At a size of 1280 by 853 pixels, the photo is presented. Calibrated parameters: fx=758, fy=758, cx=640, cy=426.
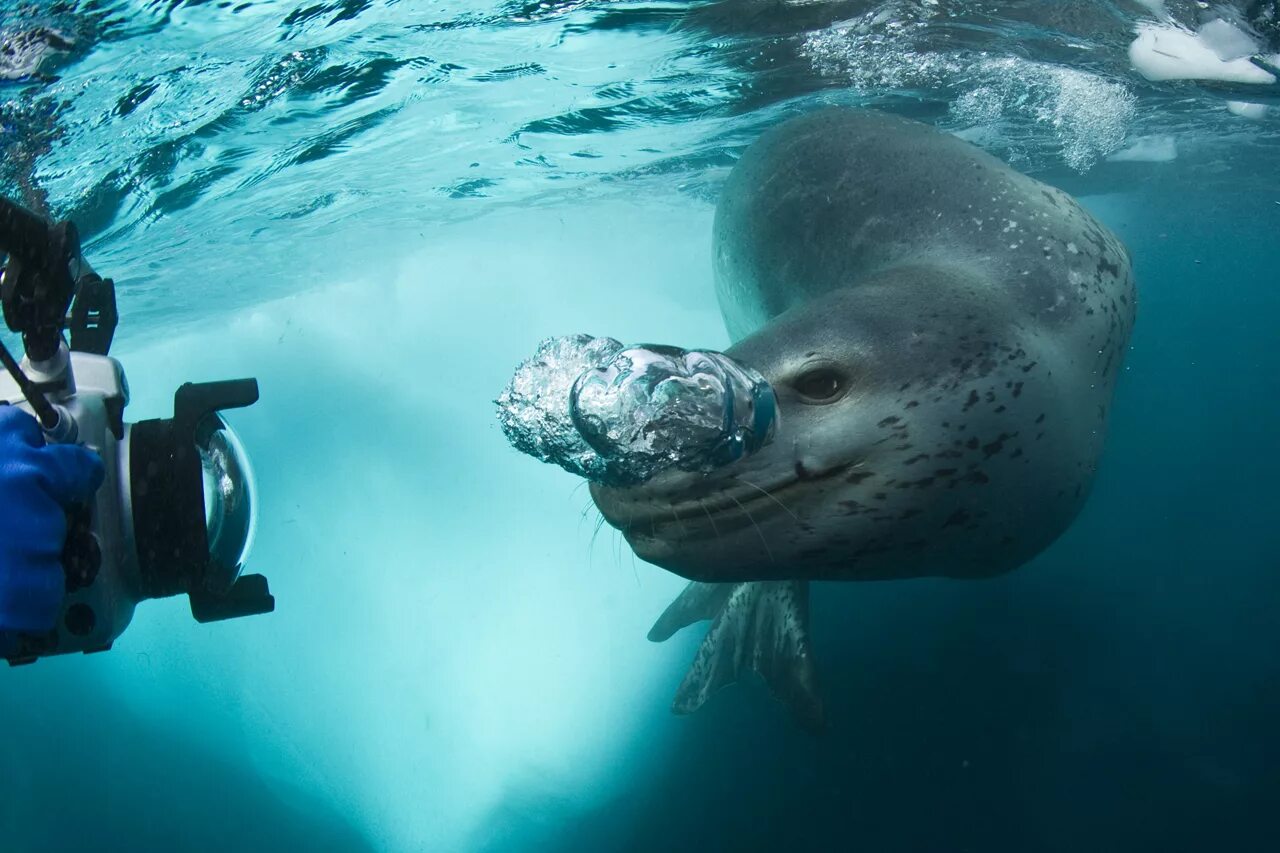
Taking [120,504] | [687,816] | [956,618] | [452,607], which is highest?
[120,504]

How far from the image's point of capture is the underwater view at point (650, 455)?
252 cm

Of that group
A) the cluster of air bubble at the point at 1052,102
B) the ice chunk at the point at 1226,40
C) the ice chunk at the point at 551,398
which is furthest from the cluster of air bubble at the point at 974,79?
the ice chunk at the point at 551,398

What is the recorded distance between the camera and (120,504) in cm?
190

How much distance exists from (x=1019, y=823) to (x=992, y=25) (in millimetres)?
7572

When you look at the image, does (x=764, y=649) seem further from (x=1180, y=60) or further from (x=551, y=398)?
(x=1180, y=60)

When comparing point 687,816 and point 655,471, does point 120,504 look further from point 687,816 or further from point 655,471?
point 687,816

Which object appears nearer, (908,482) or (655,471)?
(655,471)

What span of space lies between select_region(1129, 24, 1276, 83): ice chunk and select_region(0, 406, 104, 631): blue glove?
9.69 metres

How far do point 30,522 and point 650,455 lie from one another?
1476 millimetres

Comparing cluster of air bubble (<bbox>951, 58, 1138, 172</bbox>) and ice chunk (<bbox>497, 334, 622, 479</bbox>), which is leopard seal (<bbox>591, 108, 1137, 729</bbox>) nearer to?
ice chunk (<bbox>497, 334, 622, 479</bbox>)

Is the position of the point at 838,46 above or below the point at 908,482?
above

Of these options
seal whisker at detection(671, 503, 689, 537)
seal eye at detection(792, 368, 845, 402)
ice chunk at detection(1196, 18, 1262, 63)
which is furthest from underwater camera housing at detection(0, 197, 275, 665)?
ice chunk at detection(1196, 18, 1262, 63)

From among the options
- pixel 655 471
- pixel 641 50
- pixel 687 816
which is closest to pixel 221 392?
pixel 655 471

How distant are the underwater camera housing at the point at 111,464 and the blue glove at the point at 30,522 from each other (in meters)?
0.08
